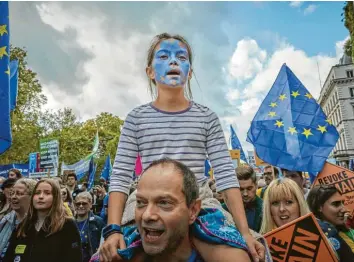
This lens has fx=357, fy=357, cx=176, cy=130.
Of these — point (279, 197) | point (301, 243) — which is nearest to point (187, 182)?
point (301, 243)

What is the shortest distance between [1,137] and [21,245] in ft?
3.75

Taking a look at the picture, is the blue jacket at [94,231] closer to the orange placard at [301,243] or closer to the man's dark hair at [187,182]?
the orange placard at [301,243]

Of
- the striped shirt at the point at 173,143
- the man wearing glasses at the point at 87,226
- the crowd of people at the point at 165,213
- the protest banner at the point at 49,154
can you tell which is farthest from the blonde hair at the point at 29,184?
the protest banner at the point at 49,154

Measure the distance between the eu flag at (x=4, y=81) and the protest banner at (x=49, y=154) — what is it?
958 cm

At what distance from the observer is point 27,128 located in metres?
25.1

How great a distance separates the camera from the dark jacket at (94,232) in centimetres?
574

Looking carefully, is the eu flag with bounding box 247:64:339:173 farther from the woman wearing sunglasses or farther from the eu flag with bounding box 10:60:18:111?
the eu flag with bounding box 10:60:18:111

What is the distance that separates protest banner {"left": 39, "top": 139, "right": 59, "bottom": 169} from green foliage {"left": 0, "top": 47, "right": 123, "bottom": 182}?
6.78 m

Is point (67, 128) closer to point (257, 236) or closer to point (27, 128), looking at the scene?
point (27, 128)

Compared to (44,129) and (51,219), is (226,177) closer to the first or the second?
(51,219)

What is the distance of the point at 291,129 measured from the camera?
6.52 m

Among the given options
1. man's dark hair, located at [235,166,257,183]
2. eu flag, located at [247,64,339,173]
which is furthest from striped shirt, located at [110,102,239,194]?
eu flag, located at [247,64,339,173]

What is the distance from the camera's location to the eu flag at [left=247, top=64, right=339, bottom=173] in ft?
20.4

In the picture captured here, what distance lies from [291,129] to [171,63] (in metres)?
4.80
